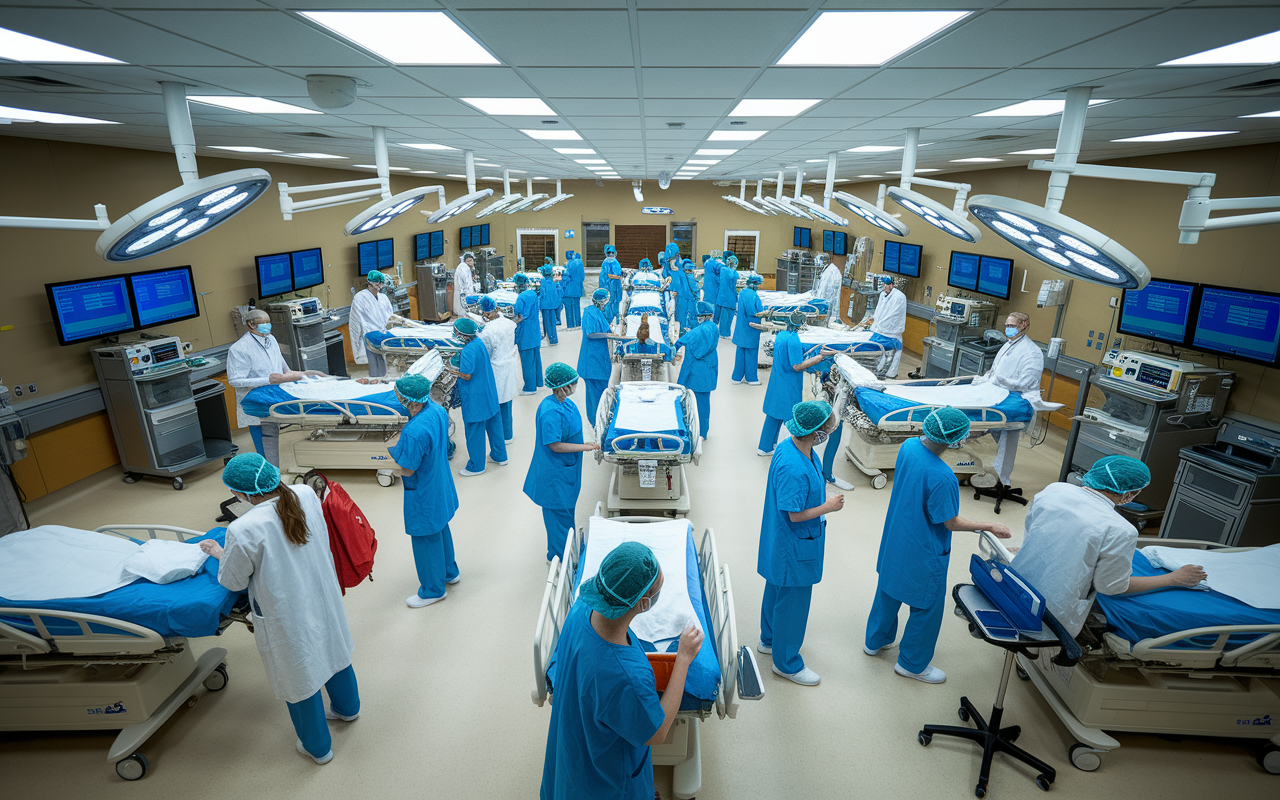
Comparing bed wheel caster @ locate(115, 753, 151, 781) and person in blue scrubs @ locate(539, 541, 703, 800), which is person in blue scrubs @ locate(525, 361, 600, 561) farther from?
bed wheel caster @ locate(115, 753, 151, 781)

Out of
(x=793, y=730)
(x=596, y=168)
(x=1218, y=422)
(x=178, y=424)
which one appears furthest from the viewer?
(x=596, y=168)

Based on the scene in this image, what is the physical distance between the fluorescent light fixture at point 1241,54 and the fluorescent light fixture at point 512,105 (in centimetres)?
329

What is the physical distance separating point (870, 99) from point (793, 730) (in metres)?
3.77

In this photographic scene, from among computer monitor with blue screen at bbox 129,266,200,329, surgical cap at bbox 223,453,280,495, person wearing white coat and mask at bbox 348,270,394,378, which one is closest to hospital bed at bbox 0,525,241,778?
surgical cap at bbox 223,453,280,495

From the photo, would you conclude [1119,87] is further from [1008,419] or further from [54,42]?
[54,42]

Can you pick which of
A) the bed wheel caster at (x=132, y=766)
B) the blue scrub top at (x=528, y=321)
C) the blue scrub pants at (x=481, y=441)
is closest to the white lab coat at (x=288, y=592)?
the bed wheel caster at (x=132, y=766)

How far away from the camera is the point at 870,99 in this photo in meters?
3.52

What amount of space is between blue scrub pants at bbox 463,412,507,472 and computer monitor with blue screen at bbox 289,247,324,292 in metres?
4.66

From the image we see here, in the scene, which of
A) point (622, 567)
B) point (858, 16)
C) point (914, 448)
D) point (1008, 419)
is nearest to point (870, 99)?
point (858, 16)

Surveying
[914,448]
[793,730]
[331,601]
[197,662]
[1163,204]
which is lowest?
[793,730]

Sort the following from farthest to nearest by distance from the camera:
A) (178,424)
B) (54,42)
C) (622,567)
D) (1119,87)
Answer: (178,424), (1119,87), (54,42), (622,567)

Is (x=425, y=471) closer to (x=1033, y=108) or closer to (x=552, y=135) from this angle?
(x=552, y=135)

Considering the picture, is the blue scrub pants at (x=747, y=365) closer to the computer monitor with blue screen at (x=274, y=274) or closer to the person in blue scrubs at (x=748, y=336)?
the person in blue scrubs at (x=748, y=336)

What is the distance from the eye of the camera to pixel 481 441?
6402 millimetres
